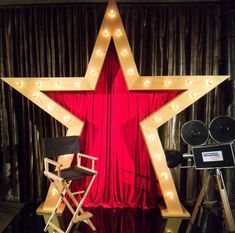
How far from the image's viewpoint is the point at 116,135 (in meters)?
3.89

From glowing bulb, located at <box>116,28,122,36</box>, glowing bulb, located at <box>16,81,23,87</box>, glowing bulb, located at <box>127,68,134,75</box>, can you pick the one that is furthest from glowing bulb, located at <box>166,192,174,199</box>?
glowing bulb, located at <box>16,81,23,87</box>

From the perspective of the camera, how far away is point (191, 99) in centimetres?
349

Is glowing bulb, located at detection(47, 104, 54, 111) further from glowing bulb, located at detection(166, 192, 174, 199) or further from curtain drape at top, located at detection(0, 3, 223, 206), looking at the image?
glowing bulb, located at detection(166, 192, 174, 199)

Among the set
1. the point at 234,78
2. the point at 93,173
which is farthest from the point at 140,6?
the point at 93,173

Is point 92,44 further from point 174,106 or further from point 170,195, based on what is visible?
point 170,195

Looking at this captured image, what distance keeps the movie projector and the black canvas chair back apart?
1.16 m

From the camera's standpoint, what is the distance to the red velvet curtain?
3.80 meters

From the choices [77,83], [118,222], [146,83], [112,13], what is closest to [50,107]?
[77,83]

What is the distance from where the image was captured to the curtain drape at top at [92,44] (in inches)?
158

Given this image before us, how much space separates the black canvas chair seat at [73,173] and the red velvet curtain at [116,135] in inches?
23.8

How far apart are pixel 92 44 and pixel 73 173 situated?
1890 millimetres

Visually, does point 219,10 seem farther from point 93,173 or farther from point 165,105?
point 93,173

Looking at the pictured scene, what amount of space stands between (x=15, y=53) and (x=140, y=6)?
1910 millimetres

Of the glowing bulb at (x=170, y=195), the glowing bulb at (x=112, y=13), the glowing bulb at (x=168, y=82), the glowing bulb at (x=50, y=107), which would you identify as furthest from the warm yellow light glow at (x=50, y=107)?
the glowing bulb at (x=170, y=195)
